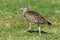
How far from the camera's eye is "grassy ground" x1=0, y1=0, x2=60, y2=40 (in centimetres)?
1205

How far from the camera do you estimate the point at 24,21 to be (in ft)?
46.9

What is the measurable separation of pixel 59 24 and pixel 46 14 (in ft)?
6.25

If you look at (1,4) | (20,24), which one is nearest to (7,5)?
(1,4)

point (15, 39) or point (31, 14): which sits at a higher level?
point (31, 14)

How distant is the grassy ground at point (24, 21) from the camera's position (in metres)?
12.1

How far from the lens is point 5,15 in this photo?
14594mm

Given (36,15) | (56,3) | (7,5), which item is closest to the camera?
(36,15)

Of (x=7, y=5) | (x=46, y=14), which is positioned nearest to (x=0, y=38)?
(x=46, y=14)

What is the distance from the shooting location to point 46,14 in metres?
16.1

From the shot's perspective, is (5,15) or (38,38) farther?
(5,15)

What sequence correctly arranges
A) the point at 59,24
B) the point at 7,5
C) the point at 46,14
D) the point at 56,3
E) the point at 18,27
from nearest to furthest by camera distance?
the point at 18,27, the point at 59,24, the point at 46,14, the point at 7,5, the point at 56,3

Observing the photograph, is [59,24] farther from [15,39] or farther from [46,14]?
[15,39]

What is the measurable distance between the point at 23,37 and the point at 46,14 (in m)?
4.49

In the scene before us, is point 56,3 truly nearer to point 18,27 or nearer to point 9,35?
point 18,27
